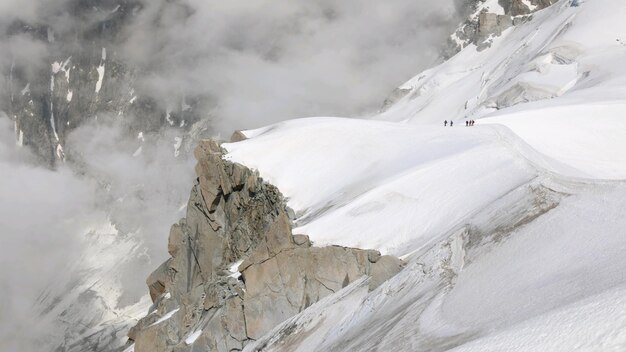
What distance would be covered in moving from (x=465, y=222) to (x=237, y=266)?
23.3 meters

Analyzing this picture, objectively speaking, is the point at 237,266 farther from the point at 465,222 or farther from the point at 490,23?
the point at 490,23

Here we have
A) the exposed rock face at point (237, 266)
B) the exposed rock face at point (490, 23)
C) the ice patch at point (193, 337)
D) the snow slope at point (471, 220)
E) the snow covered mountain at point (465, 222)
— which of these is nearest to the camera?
the snow slope at point (471, 220)

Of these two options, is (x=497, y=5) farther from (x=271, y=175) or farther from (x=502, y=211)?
(x=502, y=211)

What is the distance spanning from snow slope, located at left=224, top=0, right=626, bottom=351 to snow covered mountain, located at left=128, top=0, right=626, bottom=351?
62 mm

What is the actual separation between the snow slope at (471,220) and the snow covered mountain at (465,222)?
0.20 feet

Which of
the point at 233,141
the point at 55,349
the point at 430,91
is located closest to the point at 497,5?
the point at 430,91

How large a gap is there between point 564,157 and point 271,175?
2067cm

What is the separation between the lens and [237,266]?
42.0 m

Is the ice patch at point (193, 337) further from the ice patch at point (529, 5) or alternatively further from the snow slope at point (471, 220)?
the ice patch at point (529, 5)

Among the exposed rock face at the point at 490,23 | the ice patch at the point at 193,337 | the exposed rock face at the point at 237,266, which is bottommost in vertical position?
the ice patch at the point at 193,337

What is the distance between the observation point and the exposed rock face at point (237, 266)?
99.6ft

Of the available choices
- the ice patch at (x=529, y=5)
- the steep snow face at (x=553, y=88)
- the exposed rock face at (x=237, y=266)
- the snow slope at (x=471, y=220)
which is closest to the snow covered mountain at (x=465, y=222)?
the snow slope at (x=471, y=220)

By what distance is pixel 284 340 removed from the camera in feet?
88.9

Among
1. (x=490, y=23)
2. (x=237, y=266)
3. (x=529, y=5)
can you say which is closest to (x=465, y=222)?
(x=237, y=266)
